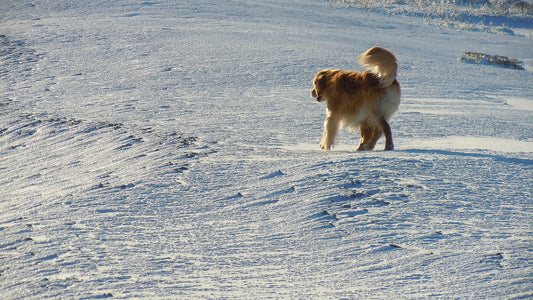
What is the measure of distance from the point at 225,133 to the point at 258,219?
254 cm

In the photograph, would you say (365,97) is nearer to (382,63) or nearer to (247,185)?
(382,63)

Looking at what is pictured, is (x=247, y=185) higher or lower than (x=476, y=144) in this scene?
higher

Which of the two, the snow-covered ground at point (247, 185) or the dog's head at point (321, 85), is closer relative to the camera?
the snow-covered ground at point (247, 185)

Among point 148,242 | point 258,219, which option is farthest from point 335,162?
point 148,242

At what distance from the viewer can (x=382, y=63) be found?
5480 mm

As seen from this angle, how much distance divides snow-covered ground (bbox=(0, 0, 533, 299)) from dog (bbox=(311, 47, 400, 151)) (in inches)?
15.7

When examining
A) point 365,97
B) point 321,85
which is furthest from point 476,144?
point 321,85

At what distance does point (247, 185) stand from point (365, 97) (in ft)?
5.86

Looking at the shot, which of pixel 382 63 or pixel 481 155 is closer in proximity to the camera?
pixel 481 155

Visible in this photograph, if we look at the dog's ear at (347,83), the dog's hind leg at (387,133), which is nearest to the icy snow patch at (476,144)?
the dog's hind leg at (387,133)

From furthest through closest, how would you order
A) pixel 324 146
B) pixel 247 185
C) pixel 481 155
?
pixel 324 146
pixel 481 155
pixel 247 185

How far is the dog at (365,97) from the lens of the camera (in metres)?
5.54

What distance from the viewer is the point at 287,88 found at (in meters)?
8.87

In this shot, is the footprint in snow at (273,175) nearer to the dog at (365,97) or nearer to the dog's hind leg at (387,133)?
the dog at (365,97)
